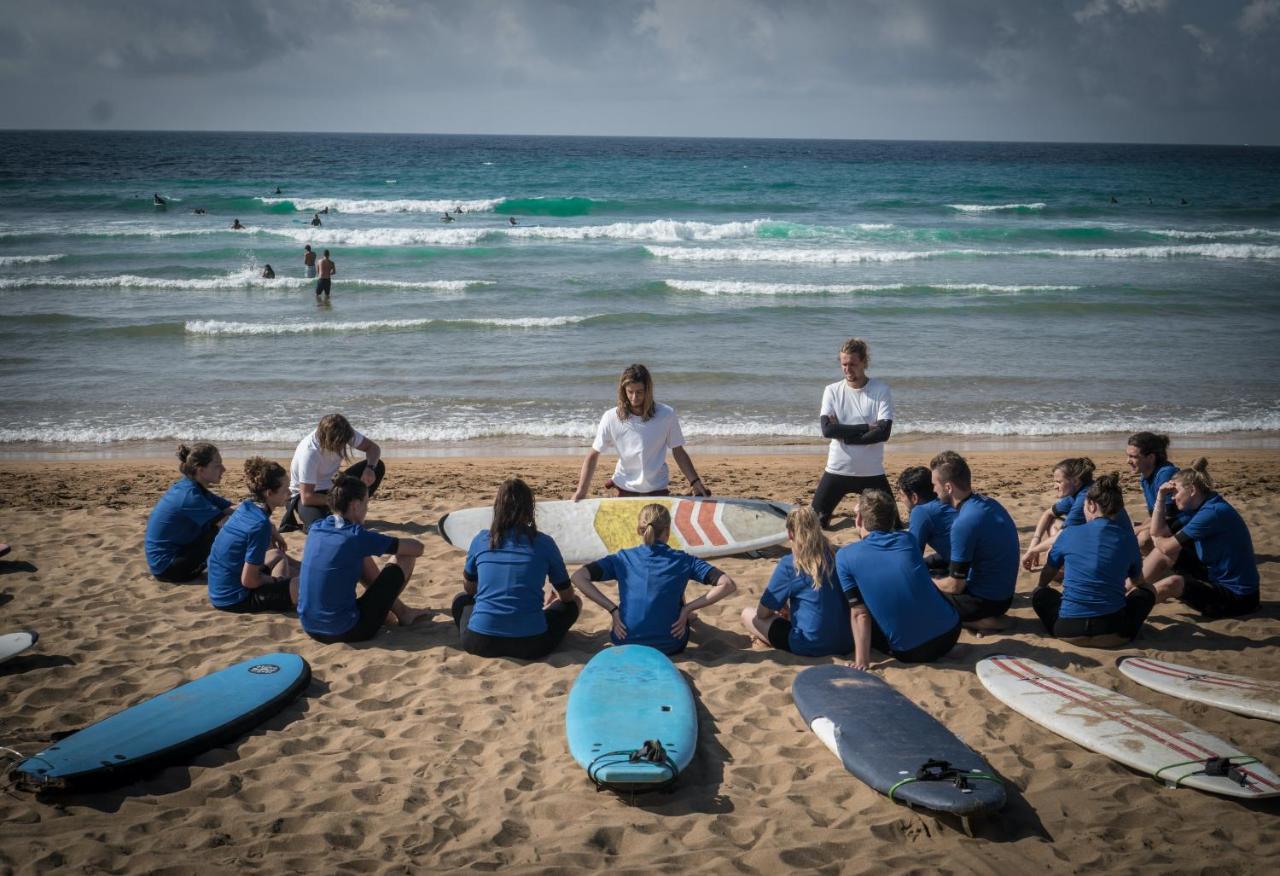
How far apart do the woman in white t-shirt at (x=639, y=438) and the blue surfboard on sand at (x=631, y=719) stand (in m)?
1.91

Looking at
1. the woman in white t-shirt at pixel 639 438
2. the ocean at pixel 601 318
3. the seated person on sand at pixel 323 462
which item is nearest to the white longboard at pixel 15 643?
the seated person on sand at pixel 323 462

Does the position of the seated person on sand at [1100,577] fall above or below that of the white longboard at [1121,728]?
above

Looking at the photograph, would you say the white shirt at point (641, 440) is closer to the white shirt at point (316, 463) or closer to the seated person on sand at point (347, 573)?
the seated person on sand at point (347, 573)

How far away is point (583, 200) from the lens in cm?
4234

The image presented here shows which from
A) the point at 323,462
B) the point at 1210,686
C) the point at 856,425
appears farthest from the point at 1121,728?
the point at 323,462

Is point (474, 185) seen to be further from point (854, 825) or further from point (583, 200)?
point (854, 825)

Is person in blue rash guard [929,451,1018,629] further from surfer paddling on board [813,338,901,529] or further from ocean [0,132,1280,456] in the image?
ocean [0,132,1280,456]

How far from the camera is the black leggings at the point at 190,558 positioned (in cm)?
664

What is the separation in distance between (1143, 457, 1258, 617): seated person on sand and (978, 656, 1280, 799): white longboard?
1.44m

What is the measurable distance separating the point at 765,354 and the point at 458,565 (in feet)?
31.8

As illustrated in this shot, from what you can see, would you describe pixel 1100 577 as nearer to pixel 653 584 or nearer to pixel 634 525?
pixel 653 584

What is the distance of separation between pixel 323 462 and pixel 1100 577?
556 cm

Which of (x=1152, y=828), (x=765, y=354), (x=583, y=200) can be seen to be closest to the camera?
(x=1152, y=828)

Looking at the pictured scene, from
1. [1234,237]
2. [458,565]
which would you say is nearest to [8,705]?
[458,565]
